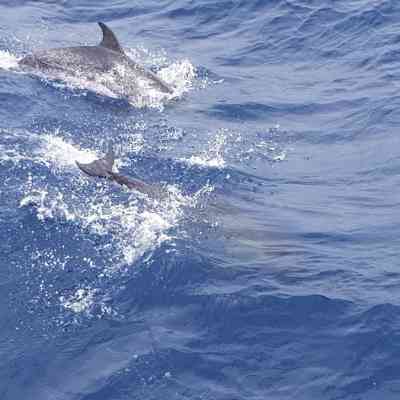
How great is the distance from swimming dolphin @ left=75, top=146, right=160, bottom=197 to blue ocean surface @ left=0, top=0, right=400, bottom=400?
203 mm

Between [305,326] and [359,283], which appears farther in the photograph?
[359,283]

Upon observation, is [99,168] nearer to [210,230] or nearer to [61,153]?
[61,153]

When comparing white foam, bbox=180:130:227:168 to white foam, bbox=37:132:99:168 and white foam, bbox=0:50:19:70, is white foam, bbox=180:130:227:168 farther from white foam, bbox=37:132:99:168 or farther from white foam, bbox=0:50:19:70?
white foam, bbox=0:50:19:70

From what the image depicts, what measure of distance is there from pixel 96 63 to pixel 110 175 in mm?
6666

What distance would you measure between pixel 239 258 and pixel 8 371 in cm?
358

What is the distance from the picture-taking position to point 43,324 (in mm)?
9180

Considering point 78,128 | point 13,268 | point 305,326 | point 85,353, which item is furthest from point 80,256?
point 78,128

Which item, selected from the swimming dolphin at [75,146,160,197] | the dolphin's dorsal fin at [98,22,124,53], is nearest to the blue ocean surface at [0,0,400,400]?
the swimming dolphin at [75,146,160,197]

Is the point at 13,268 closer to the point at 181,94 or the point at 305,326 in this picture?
the point at 305,326

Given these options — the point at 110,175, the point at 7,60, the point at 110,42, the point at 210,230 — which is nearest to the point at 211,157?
the point at 110,175

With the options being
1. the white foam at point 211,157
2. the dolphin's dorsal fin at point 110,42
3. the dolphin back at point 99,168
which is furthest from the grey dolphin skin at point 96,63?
the dolphin back at point 99,168

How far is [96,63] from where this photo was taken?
17984mm

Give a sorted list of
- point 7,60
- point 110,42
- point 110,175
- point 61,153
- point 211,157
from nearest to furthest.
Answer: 1. point 110,175
2. point 61,153
3. point 211,157
4. point 110,42
5. point 7,60

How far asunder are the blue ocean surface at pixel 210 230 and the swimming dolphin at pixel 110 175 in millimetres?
203
